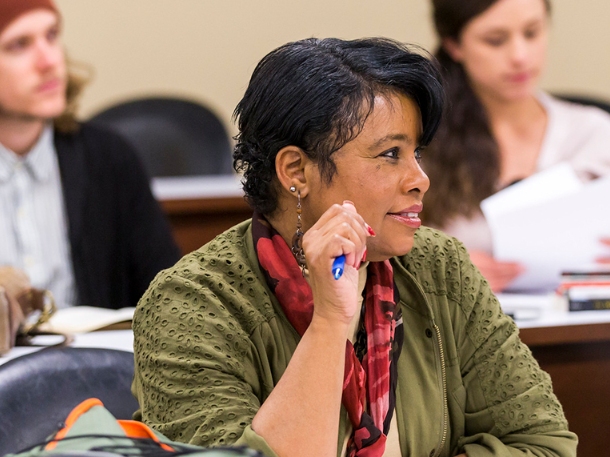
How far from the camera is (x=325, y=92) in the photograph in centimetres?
141

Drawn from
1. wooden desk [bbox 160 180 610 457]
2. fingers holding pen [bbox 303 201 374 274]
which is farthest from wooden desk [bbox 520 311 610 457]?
fingers holding pen [bbox 303 201 374 274]

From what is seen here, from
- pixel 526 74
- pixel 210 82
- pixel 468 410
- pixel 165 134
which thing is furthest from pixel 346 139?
pixel 210 82

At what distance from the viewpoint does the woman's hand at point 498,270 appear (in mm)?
2354

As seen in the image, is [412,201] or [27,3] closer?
[412,201]

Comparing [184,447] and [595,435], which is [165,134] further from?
[184,447]

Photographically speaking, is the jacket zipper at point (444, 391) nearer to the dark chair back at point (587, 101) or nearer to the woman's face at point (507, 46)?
the woman's face at point (507, 46)

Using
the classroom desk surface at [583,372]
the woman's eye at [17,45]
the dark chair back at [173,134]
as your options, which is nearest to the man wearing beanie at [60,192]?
the woman's eye at [17,45]

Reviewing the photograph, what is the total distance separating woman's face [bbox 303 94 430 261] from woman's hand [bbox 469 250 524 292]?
0.94 m

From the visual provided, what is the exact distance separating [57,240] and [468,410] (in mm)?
1717

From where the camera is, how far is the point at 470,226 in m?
2.80

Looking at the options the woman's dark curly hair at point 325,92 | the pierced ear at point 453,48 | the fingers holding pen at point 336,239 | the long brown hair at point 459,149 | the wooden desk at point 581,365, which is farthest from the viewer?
the pierced ear at point 453,48

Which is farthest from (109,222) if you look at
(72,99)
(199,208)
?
(199,208)

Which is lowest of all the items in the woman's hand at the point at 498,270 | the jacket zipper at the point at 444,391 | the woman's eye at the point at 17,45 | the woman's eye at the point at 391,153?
the woman's hand at the point at 498,270

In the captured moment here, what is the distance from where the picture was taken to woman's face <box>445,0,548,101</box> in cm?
289
